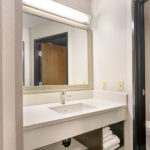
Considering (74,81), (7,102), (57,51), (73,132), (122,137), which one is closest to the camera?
(7,102)

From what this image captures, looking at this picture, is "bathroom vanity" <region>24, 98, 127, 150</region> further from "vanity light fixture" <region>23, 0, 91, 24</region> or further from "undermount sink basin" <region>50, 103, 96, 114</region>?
"vanity light fixture" <region>23, 0, 91, 24</region>

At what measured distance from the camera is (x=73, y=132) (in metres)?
1.06

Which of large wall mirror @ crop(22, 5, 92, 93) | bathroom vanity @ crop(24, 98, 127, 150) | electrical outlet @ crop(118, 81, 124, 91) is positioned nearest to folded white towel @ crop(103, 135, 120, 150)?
bathroom vanity @ crop(24, 98, 127, 150)

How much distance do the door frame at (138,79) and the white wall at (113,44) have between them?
4cm

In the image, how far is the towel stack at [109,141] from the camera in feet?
4.41

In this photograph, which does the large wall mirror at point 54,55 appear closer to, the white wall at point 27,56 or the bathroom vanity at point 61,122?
the white wall at point 27,56

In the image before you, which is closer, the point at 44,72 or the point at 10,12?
the point at 10,12

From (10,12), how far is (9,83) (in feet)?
0.77

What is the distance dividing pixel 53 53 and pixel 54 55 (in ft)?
0.09

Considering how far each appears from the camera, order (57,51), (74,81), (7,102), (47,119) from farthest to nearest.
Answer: (74,81), (57,51), (47,119), (7,102)

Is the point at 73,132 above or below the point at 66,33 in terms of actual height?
below

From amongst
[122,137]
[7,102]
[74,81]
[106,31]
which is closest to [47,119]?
[7,102]

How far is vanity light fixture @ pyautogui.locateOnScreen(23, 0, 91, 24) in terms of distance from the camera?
1440mm

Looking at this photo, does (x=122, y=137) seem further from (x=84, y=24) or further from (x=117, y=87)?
(x=84, y=24)
